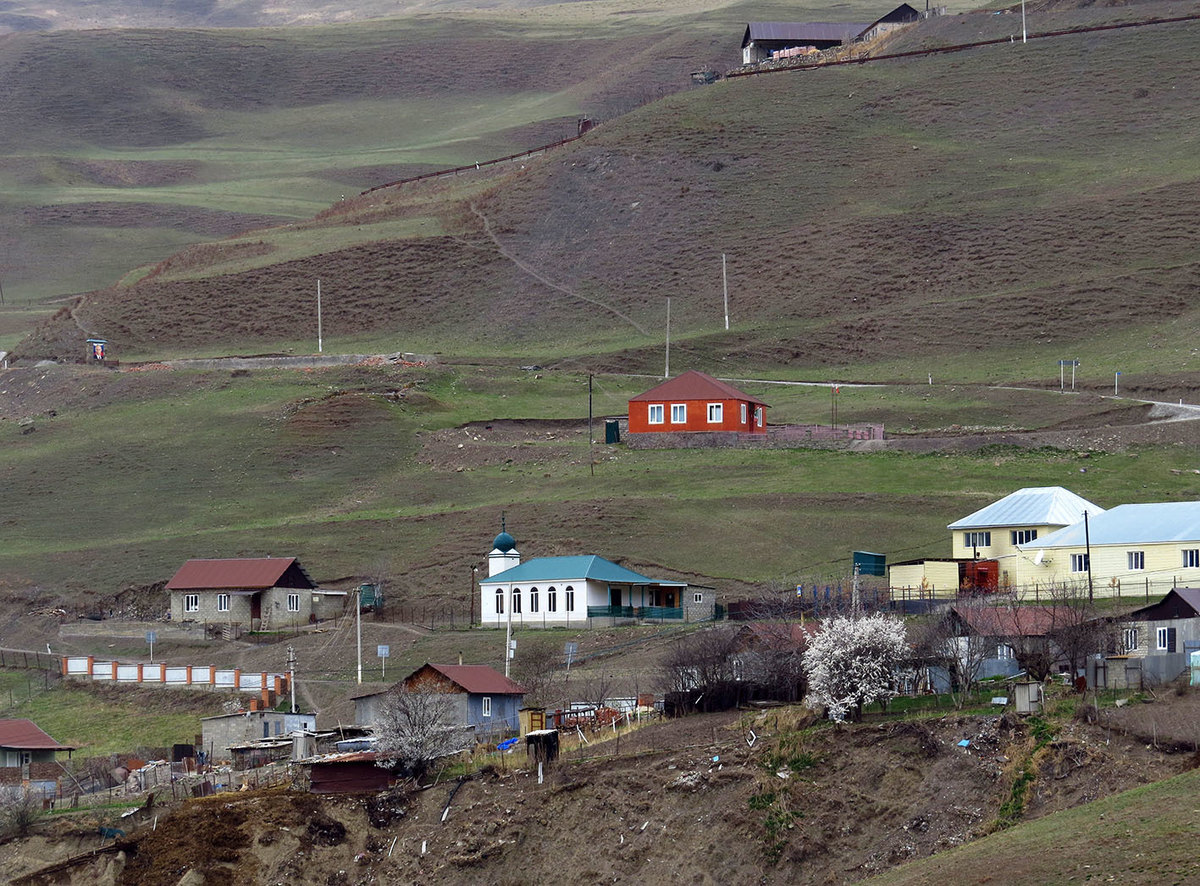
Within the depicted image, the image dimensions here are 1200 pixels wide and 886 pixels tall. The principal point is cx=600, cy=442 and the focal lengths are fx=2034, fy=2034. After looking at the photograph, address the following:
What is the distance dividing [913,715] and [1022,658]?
16.5 ft

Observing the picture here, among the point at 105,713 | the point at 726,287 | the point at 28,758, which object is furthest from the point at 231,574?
the point at 726,287

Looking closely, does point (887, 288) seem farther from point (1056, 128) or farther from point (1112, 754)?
point (1112, 754)

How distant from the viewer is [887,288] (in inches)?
4914

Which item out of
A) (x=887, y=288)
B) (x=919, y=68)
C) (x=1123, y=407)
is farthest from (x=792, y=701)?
(x=919, y=68)

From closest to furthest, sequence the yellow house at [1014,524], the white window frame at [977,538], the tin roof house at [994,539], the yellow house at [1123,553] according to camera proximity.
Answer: the yellow house at [1123,553] < the tin roof house at [994,539] < the yellow house at [1014,524] < the white window frame at [977,538]

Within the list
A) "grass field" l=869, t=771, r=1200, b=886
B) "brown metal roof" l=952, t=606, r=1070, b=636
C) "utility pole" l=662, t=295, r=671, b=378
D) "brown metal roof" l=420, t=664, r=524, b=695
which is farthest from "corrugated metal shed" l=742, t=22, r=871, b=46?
"grass field" l=869, t=771, r=1200, b=886


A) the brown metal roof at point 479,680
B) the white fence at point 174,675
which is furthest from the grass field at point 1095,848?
the white fence at point 174,675

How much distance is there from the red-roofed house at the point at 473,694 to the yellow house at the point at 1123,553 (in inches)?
758

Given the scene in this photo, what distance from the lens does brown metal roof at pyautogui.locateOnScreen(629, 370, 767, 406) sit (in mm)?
95125

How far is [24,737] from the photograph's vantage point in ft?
203

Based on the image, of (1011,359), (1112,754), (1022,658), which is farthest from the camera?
(1011,359)

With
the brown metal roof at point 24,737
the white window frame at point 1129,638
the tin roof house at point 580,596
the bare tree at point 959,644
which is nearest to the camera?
the bare tree at point 959,644

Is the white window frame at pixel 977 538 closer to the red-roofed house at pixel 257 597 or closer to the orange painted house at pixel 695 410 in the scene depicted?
the orange painted house at pixel 695 410

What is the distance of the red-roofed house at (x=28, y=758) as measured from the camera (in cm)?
5884
